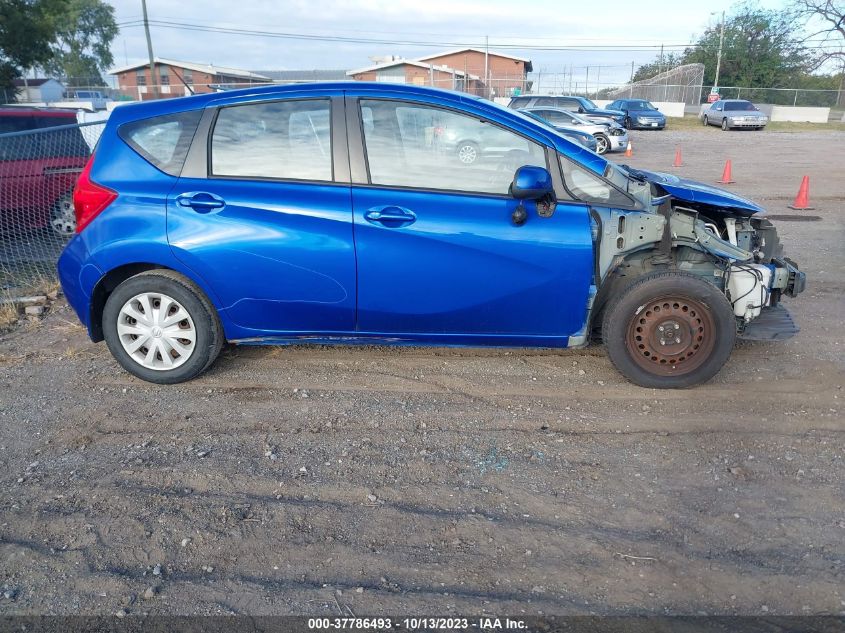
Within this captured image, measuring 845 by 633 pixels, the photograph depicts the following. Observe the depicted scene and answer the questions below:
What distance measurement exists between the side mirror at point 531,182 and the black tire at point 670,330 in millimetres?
864

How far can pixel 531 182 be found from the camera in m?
3.82

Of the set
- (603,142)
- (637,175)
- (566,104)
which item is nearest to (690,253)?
(637,175)

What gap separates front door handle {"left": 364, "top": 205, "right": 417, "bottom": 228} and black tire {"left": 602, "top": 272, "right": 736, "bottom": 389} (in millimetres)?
1397

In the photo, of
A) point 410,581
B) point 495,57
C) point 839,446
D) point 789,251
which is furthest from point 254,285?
point 495,57

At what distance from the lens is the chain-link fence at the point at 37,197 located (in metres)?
7.40

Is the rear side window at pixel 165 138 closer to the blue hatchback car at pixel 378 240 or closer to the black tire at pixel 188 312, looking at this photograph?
the blue hatchback car at pixel 378 240

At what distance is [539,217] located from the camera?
402 centimetres

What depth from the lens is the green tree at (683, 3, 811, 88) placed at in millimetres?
51656

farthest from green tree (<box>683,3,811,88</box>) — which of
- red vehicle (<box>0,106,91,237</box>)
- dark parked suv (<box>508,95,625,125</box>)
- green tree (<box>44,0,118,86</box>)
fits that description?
green tree (<box>44,0,118,86</box>)

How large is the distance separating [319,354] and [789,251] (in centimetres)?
599

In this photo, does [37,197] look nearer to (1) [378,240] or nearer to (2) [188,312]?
(2) [188,312]

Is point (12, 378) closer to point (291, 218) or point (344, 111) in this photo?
point (291, 218)

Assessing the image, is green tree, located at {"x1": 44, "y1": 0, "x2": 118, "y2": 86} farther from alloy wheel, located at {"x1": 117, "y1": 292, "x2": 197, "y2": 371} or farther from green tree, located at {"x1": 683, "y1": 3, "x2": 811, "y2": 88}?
alloy wheel, located at {"x1": 117, "y1": 292, "x2": 197, "y2": 371}

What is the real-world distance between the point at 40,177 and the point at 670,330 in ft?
25.3
